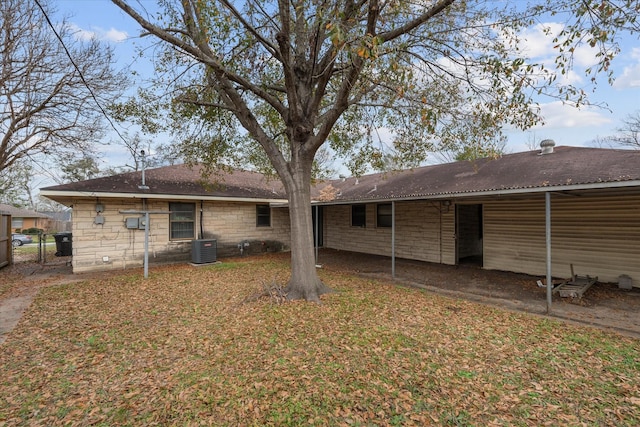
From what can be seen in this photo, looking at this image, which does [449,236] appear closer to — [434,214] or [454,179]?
[434,214]

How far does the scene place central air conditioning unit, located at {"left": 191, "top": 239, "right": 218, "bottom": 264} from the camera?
10523 mm

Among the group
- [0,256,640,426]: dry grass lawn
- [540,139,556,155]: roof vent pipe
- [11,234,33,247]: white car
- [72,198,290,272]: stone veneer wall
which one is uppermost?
[540,139,556,155]: roof vent pipe

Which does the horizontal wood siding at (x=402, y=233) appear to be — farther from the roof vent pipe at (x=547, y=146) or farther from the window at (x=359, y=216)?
the roof vent pipe at (x=547, y=146)

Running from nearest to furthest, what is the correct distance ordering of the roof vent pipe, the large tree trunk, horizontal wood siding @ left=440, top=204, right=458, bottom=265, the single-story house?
the large tree trunk, the single-story house, the roof vent pipe, horizontal wood siding @ left=440, top=204, right=458, bottom=265

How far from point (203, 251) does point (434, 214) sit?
27.4ft

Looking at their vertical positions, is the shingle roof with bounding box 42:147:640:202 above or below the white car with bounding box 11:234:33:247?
above

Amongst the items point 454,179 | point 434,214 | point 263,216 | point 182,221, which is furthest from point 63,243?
point 454,179

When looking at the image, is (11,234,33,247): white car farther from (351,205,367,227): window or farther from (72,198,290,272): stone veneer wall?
(351,205,367,227): window

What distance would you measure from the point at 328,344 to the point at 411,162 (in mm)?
5820

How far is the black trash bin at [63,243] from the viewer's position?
13.0 m

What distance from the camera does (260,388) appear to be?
3.04m

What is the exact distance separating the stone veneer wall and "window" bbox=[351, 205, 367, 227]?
377 cm

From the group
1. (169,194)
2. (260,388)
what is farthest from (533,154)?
(169,194)

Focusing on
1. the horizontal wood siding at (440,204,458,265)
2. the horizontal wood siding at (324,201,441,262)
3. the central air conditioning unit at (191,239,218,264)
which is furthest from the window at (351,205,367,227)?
the central air conditioning unit at (191,239,218,264)
